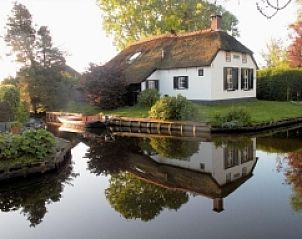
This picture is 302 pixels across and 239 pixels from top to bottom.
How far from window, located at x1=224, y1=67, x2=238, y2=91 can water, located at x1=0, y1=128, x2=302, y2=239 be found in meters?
11.0

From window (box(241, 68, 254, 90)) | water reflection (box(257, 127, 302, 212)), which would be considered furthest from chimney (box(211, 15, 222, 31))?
water reflection (box(257, 127, 302, 212))

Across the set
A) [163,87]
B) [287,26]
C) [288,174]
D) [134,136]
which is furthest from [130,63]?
[288,174]

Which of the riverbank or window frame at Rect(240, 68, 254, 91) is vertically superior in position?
window frame at Rect(240, 68, 254, 91)

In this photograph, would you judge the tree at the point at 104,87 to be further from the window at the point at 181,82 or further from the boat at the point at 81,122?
the window at the point at 181,82

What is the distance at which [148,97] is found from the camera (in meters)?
23.6

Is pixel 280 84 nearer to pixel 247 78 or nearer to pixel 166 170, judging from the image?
pixel 247 78

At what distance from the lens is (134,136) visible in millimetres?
17781

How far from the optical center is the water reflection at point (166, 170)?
26.1 feet

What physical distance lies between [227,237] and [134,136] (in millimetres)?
12019

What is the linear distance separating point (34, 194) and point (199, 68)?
16.8 m

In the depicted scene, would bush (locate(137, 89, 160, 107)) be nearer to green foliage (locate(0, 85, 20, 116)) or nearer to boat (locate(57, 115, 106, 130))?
boat (locate(57, 115, 106, 130))

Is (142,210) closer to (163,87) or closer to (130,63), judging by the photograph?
(163,87)

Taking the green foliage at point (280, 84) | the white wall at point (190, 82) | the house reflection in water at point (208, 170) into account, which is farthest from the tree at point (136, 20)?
the house reflection in water at point (208, 170)

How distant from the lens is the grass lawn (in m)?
19.3
